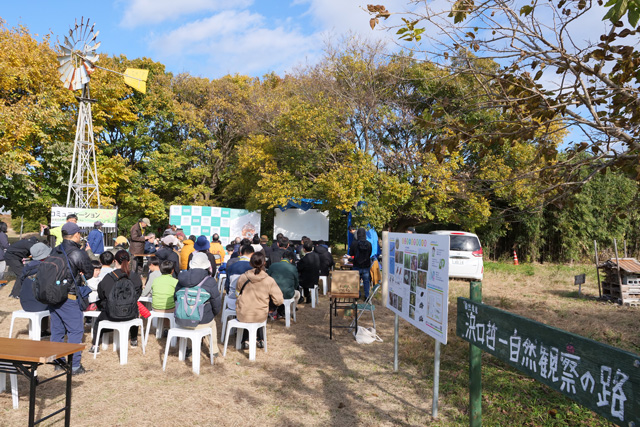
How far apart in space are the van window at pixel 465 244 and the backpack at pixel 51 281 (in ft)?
31.4

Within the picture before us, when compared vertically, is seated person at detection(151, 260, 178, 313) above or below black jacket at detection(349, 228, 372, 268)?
below

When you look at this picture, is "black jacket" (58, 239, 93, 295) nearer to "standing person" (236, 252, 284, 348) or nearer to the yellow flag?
"standing person" (236, 252, 284, 348)

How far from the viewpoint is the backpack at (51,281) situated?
14.2 ft

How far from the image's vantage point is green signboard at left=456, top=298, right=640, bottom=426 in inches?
67.2

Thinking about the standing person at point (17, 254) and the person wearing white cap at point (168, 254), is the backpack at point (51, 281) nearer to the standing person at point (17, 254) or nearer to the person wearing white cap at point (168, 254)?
the person wearing white cap at point (168, 254)

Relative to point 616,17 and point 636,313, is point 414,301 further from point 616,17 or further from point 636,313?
point 636,313

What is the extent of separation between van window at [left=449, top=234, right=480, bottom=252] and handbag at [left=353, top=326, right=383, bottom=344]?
581 cm

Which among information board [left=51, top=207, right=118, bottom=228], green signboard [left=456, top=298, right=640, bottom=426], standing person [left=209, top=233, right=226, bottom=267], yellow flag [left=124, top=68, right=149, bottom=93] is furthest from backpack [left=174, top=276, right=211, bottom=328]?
yellow flag [left=124, top=68, right=149, bottom=93]

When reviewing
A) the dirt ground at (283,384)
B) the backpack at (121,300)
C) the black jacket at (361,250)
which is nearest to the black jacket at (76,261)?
the backpack at (121,300)

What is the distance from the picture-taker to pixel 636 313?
7918 mm

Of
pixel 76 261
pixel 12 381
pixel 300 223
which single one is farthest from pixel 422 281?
pixel 300 223

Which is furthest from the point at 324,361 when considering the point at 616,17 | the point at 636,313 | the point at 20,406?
the point at 636,313

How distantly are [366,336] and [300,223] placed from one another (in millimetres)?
10543

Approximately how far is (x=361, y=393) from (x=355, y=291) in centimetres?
223
